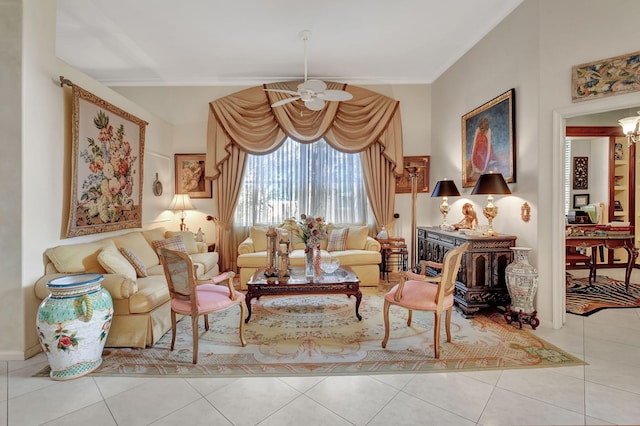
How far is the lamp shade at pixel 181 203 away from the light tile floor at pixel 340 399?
3203 mm

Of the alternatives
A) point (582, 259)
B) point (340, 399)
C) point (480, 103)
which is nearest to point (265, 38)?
point (480, 103)

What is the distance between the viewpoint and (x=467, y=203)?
4449mm

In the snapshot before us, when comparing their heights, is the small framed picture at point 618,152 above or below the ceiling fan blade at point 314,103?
below

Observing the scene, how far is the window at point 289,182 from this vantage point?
19.0 feet

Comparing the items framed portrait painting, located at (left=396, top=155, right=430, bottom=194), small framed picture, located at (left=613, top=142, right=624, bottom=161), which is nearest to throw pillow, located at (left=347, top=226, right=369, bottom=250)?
framed portrait painting, located at (left=396, top=155, right=430, bottom=194)

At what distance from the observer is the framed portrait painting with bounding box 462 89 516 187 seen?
363 centimetres

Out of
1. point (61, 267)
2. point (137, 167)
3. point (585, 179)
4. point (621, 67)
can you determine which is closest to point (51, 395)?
point (61, 267)

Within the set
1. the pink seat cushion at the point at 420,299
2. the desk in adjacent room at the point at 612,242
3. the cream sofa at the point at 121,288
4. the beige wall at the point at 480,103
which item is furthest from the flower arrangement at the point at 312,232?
the desk in adjacent room at the point at 612,242

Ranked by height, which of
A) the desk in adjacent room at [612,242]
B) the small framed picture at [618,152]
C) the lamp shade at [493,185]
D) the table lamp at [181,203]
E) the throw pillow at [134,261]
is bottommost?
the throw pillow at [134,261]

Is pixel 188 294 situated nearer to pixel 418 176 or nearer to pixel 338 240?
pixel 338 240

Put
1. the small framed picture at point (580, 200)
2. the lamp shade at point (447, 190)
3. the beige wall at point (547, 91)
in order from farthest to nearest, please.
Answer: the small framed picture at point (580, 200) < the lamp shade at point (447, 190) < the beige wall at point (547, 91)

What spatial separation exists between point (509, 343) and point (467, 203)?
215cm

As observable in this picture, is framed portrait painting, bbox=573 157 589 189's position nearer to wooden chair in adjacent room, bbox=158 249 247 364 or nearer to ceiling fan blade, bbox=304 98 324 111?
ceiling fan blade, bbox=304 98 324 111

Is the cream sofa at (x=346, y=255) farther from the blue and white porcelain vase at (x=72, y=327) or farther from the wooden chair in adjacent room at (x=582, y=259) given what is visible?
the wooden chair in adjacent room at (x=582, y=259)
